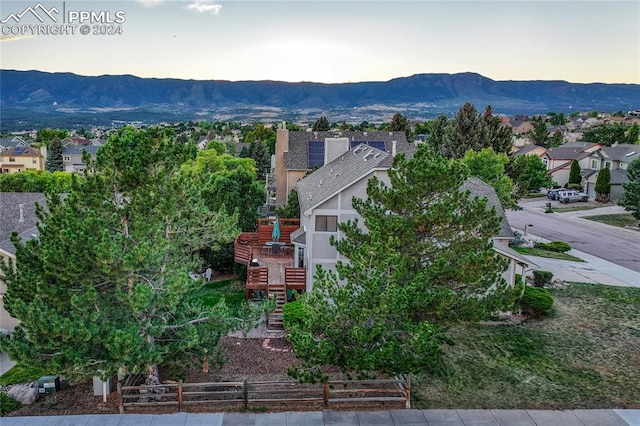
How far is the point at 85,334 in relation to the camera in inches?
497

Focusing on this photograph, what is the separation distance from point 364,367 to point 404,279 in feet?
11.4

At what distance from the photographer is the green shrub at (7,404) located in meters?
14.4

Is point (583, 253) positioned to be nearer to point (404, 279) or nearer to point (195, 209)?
point (404, 279)

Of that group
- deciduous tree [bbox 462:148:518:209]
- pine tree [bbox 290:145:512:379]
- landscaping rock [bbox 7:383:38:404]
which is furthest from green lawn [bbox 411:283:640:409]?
deciduous tree [bbox 462:148:518:209]

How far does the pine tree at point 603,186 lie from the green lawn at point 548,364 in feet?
120

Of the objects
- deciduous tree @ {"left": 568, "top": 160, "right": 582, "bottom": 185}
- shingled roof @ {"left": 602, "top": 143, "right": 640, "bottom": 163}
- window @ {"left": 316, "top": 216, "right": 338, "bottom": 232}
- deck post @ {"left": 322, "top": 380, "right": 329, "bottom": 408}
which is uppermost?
shingled roof @ {"left": 602, "top": 143, "right": 640, "bottom": 163}

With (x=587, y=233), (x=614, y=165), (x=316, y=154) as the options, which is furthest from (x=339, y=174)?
(x=614, y=165)

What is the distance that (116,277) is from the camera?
545 inches

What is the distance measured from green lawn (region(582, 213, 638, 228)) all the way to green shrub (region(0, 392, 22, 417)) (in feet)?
150

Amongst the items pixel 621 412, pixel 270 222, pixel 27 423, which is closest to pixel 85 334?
pixel 27 423

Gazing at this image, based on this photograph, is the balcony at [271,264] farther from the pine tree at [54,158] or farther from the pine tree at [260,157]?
the pine tree at [54,158]

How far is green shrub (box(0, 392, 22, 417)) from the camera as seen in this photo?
14.4m

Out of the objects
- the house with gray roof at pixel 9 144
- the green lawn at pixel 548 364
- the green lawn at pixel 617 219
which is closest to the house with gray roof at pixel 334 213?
the green lawn at pixel 548 364

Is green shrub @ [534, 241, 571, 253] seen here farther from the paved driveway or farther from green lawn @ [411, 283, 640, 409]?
green lawn @ [411, 283, 640, 409]
